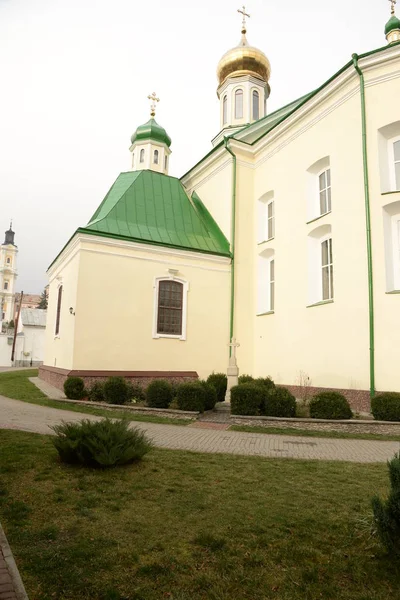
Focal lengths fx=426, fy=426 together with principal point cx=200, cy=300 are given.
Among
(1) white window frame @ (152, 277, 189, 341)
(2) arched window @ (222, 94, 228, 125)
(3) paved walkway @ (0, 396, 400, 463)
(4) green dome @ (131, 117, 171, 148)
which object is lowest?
(3) paved walkway @ (0, 396, 400, 463)

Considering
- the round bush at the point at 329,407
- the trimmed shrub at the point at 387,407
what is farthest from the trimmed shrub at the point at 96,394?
the trimmed shrub at the point at 387,407

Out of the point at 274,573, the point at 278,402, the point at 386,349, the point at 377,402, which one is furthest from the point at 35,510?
the point at 386,349

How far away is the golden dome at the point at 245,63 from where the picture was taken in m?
24.1

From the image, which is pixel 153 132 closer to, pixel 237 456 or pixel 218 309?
pixel 218 309

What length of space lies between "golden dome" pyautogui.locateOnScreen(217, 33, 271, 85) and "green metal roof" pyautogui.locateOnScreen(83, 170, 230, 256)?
890cm

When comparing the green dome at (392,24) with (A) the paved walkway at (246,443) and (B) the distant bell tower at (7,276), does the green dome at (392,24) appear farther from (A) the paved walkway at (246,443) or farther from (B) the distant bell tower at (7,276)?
(B) the distant bell tower at (7,276)

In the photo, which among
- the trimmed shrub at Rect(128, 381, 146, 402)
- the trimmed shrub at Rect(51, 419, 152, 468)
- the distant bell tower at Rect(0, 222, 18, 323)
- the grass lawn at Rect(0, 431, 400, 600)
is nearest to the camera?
the grass lawn at Rect(0, 431, 400, 600)

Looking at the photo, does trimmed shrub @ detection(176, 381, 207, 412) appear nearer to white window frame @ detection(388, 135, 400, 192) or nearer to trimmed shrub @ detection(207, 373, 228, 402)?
trimmed shrub @ detection(207, 373, 228, 402)

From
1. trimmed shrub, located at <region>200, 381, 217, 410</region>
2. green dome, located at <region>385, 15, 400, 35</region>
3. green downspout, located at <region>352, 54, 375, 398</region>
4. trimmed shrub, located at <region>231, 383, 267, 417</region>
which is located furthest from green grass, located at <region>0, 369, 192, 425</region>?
green dome, located at <region>385, 15, 400, 35</region>

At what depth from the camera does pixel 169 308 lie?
645 inches

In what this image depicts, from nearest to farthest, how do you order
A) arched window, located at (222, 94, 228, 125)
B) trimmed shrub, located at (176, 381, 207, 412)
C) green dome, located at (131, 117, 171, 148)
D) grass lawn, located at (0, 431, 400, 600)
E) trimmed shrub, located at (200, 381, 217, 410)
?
grass lawn, located at (0, 431, 400, 600) < trimmed shrub, located at (176, 381, 207, 412) < trimmed shrub, located at (200, 381, 217, 410) < green dome, located at (131, 117, 171, 148) < arched window, located at (222, 94, 228, 125)

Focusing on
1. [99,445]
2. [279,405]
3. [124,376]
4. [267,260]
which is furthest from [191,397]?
[267,260]

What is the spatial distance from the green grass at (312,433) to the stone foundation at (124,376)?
183 inches

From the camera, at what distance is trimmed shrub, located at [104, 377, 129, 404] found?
476 inches
